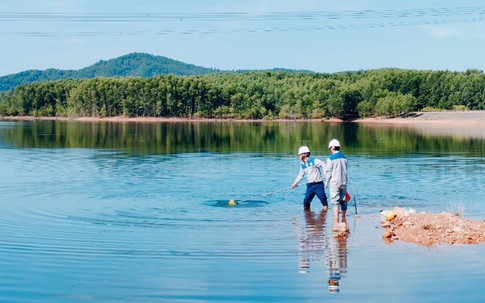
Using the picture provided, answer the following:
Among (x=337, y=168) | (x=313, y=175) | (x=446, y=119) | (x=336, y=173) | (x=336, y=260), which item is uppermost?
(x=446, y=119)

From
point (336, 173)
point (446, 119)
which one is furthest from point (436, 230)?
point (446, 119)

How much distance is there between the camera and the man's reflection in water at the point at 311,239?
44.9 feet

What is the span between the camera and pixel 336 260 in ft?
44.5

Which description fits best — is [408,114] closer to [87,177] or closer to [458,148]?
[458,148]

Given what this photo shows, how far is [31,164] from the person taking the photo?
120 ft

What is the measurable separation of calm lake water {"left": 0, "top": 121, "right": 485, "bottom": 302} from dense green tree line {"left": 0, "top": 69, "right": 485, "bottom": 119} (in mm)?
127948

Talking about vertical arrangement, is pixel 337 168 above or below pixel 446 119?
below

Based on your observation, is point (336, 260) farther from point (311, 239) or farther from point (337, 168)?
point (337, 168)

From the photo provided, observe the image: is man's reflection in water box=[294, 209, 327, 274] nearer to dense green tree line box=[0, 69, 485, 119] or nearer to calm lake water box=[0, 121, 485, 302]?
calm lake water box=[0, 121, 485, 302]

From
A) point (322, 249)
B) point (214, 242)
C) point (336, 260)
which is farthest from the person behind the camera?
point (214, 242)

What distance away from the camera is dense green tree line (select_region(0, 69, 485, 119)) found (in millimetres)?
160875

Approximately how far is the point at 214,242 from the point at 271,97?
16267 cm

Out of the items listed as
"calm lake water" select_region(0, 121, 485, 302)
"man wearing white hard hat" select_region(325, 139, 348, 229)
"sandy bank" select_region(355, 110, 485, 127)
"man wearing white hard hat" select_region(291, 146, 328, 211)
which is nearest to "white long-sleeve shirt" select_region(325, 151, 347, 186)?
"man wearing white hard hat" select_region(325, 139, 348, 229)

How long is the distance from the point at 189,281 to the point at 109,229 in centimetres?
581
